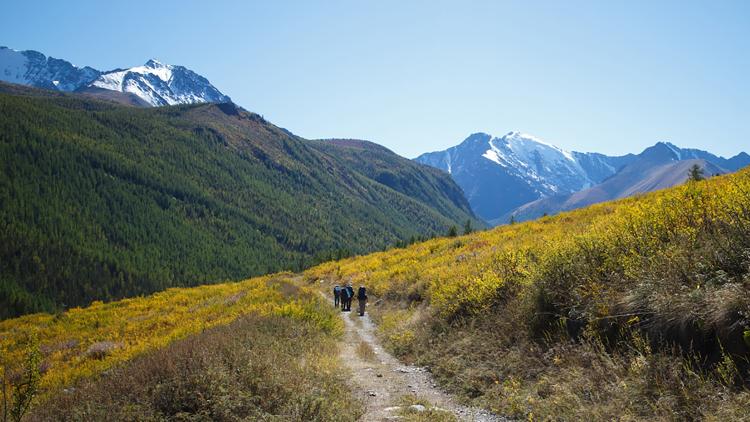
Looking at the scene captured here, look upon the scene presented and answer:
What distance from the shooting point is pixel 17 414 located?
19.3 ft

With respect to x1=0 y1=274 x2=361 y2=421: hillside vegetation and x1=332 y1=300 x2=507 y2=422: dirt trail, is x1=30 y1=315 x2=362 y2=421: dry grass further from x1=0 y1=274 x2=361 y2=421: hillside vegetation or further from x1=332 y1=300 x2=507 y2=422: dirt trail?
x1=332 y1=300 x2=507 y2=422: dirt trail

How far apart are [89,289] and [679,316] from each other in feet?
651

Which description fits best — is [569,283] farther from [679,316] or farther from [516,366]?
[679,316]

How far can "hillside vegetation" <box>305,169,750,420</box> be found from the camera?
6.02 metres

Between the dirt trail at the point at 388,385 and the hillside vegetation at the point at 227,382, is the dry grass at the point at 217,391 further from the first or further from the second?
the dirt trail at the point at 388,385

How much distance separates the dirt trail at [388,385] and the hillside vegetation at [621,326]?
0.39 metres

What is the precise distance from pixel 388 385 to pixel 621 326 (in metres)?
5.44

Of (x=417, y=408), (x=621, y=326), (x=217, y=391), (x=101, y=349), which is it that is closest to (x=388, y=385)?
(x=417, y=408)

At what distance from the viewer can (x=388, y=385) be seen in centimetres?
1057

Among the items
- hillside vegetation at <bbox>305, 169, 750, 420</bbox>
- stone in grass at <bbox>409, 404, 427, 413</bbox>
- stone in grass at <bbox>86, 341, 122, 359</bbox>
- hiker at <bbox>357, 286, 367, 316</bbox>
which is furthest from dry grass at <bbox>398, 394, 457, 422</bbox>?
stone in grass at <bbox>86, 341, 122, 359</bbox>

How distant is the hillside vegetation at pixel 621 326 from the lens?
6.02 meters

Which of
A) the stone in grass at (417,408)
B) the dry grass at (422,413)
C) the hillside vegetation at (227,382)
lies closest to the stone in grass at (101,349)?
the hillside vegetation at (227,382)

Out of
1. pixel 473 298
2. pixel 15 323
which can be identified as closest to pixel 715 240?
pixel 473 298

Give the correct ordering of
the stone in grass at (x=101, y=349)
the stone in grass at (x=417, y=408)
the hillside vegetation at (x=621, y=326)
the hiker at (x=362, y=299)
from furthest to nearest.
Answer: the hiker at (x=362, y=299)
the stone in grass at (x=101, y=349)
the stone in grass at (x=417, y=408)
the hillside vegetation at (x=621, y=326)
